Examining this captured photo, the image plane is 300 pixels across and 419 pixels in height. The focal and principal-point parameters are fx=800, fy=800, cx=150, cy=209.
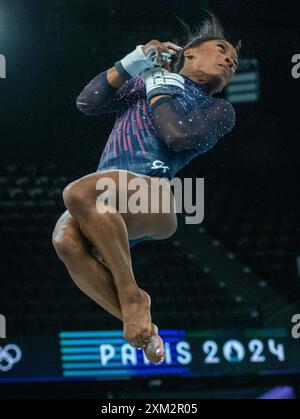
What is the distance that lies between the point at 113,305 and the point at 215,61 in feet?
3.94

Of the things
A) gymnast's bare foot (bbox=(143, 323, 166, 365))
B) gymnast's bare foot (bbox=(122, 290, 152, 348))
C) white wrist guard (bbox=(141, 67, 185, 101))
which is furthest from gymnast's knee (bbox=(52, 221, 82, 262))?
white wrist guard (bbox=(141, 67, 185, 101))

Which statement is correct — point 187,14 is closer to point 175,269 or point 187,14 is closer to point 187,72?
point 187,72

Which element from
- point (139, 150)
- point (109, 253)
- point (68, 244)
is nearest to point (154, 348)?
point (109, 253)

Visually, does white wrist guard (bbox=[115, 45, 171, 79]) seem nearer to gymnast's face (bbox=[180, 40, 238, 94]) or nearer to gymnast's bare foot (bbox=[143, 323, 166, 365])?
gymnast's face (bbox=[180, 40, 238, 94])

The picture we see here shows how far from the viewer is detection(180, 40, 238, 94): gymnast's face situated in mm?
3562

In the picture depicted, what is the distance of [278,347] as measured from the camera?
7113mm

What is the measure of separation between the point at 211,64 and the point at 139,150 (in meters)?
0.57

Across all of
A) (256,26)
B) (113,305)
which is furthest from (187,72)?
(256,26)

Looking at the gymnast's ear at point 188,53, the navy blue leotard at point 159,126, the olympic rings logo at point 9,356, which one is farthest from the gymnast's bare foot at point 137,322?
the olympic rings logo at point 9,356

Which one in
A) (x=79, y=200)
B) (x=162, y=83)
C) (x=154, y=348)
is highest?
(x=162, y=83)

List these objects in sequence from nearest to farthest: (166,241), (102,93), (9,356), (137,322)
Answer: (137,322) < (102,93) < (9,356) < (166,241)

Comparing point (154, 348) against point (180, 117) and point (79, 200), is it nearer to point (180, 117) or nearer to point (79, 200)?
point (79, 200)

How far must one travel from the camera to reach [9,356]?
6.76 metres
